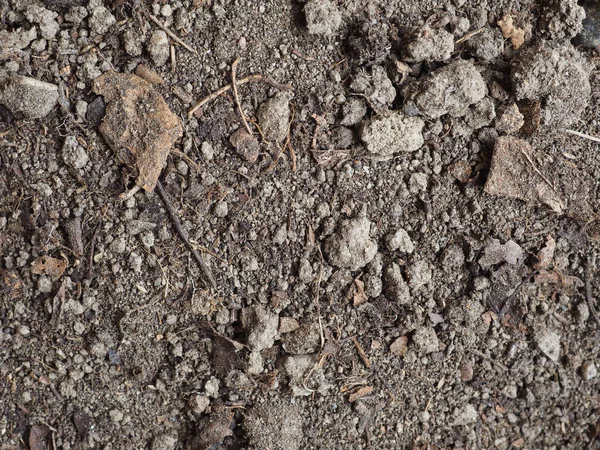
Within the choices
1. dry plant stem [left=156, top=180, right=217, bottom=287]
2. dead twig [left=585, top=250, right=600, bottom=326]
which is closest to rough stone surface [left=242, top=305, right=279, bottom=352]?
dry plant stem [left=156, top=180, right=217, bottom=287]

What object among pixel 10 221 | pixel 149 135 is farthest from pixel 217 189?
pixel 10 221

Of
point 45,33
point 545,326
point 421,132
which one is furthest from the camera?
point 545,326

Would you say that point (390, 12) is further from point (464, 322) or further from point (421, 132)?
point (464, 322)

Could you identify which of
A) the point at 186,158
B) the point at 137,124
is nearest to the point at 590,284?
the point at 186,158

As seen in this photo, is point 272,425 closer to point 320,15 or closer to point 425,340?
point 425,340

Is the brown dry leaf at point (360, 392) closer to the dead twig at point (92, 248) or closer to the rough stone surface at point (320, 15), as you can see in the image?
the dead twig at point (92, 248)

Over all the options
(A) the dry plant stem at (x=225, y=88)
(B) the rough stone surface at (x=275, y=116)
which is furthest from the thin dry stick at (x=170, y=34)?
(B) the rough stone surface at (x=275, y=116)

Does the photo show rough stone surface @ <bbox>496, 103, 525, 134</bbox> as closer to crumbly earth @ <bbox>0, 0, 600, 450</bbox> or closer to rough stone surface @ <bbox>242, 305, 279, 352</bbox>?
crumbly earth @ <bbox>0, 0, 600, 450</bbox>
